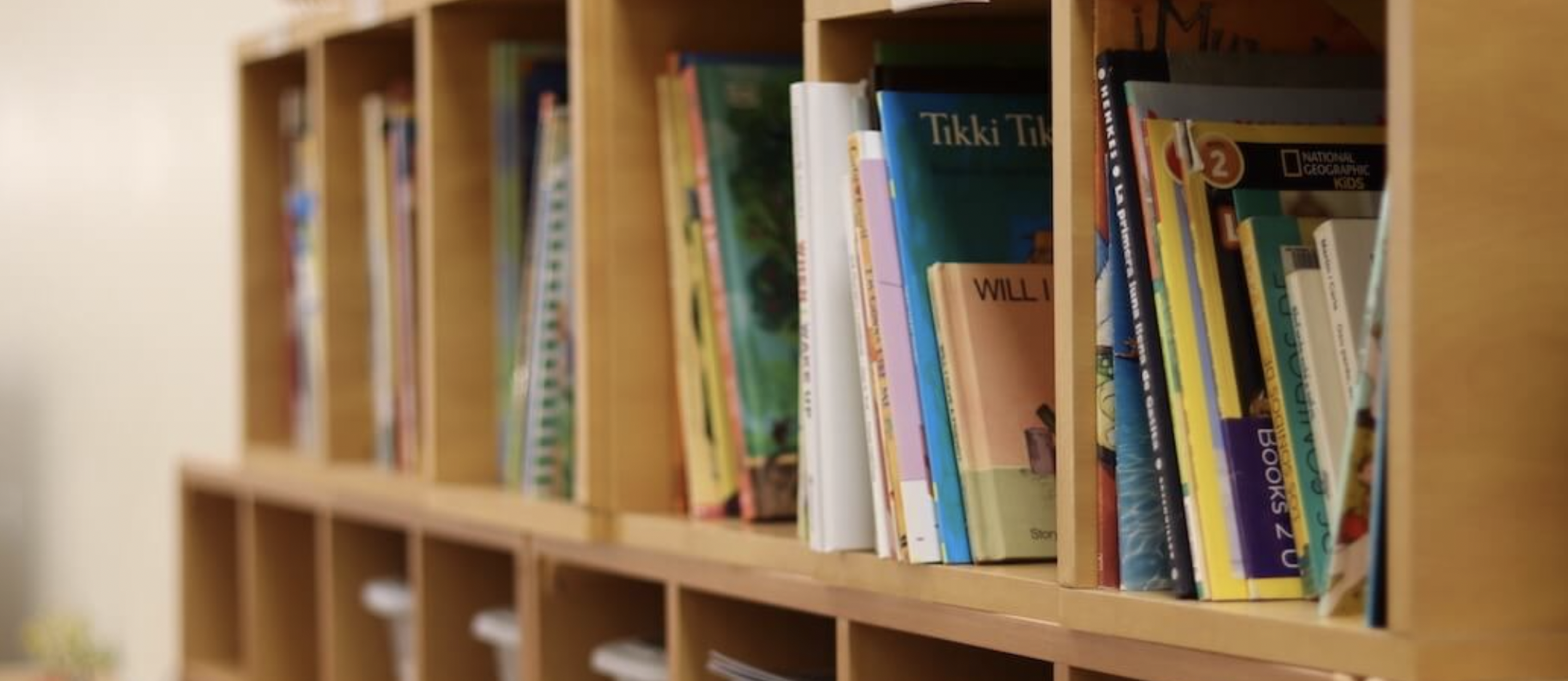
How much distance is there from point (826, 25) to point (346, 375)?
1.16 metres

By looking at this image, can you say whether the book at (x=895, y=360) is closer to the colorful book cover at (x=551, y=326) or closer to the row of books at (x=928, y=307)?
the row of books at (x=928, y=307)

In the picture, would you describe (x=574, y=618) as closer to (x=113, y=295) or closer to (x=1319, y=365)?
(x=1319, y=365)

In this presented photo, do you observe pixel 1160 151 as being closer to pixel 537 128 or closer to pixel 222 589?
pixel 537 128

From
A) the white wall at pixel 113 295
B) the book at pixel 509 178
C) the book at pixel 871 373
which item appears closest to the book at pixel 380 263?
the book at pixel 509 178

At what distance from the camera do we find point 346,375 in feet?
8.28

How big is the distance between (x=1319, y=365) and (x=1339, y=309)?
3cm

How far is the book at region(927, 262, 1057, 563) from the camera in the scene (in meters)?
1.45

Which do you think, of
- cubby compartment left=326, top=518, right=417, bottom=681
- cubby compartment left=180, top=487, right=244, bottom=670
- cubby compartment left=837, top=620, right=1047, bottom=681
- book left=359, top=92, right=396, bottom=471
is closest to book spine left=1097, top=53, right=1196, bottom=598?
cubby compartment left=837, top=620, right=1047, bottom=681

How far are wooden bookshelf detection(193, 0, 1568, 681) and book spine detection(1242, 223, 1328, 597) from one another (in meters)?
0.04

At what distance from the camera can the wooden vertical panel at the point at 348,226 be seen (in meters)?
2.48

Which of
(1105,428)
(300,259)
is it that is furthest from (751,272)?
(300,259)

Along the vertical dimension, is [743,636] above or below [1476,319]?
below

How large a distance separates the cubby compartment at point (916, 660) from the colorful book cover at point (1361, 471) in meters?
0.45

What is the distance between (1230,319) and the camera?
1.24m
